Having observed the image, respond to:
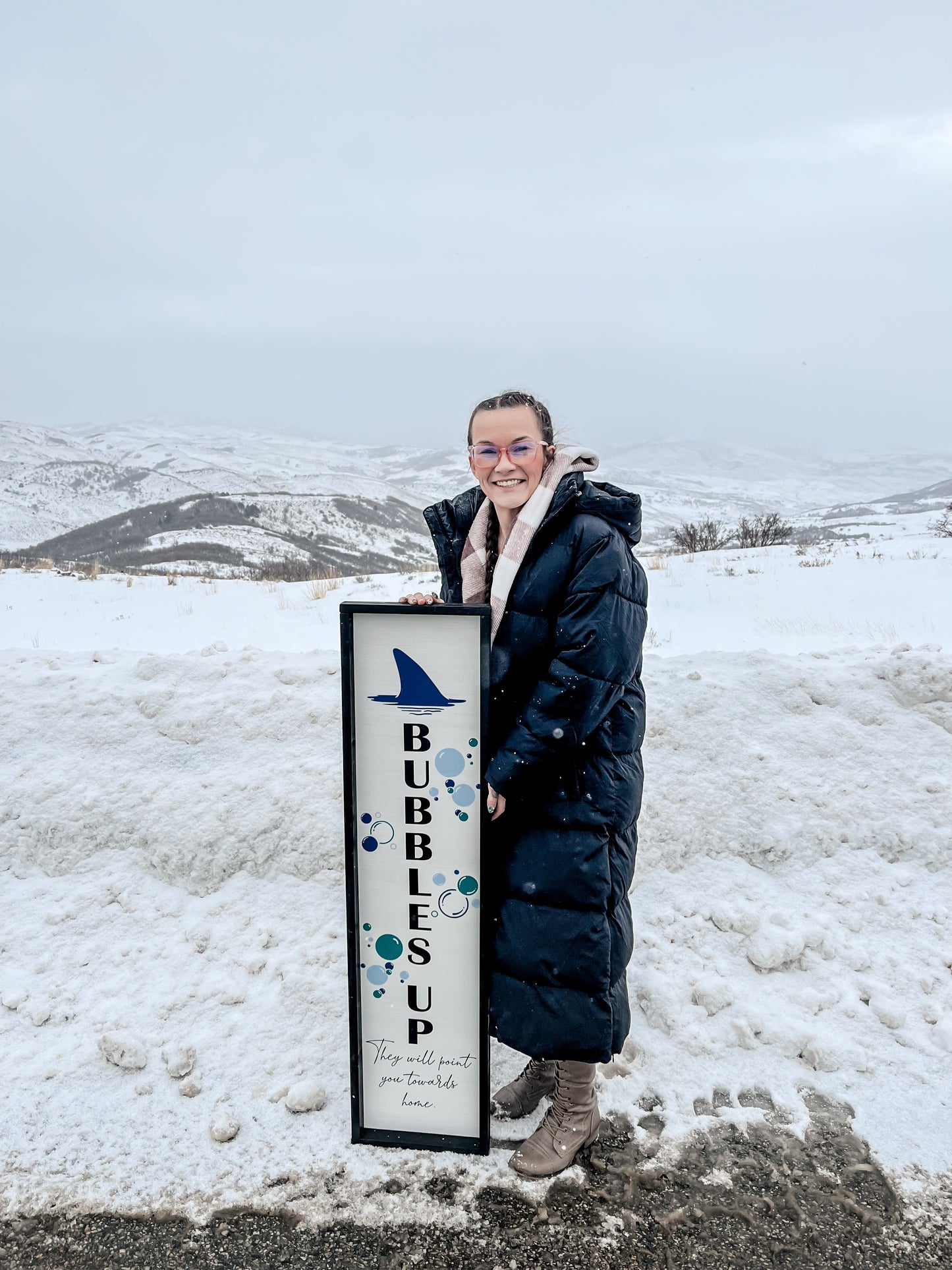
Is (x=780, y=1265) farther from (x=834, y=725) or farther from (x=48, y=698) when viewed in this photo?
(x=48, y=698)

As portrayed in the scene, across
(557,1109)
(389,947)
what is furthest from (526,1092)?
(389,947)

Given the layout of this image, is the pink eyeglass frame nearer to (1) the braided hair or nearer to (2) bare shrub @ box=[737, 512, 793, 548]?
(1) the braided hair

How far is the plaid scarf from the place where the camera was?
2150 millimetres

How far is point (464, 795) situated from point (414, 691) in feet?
1.09

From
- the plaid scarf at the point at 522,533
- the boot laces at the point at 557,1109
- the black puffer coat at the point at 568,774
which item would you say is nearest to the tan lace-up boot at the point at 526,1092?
the boot laces at the point at 557,1109

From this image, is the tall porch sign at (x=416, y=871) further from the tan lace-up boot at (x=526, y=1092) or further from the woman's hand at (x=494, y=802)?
the tan lace-up boot at (x=526, y=1092)

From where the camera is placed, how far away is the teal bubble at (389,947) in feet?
7.54

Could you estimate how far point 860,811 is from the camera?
3.94 meters

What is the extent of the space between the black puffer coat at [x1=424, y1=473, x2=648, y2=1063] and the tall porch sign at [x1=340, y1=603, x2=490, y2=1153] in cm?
10

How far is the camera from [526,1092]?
2.62 meters

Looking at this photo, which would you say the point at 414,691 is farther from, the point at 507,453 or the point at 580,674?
the point at 507,453

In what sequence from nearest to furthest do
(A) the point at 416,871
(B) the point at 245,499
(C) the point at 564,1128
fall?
1. (A) the point at 416,871
2. (C) the point at 564,1128
3. (B) the point at 245,499

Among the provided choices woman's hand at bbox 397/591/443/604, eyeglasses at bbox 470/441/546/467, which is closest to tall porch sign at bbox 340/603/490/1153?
woman's hand at bbox 397/591/443/604

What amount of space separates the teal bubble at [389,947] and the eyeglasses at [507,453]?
142 cm
